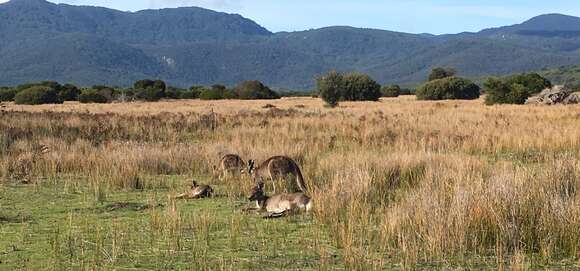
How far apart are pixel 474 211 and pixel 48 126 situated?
17372 mm

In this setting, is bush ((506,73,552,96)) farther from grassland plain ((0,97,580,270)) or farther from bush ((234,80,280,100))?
grassland plain ((0,97,580,270))

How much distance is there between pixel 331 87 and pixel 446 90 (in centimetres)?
1405

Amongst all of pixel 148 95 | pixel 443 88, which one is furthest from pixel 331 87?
pixel 148 95

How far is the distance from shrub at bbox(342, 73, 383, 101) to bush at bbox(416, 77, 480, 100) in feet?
14.6

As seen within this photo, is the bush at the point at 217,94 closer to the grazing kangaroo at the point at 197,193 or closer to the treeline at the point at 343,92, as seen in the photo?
the treeline at the point at 343,92

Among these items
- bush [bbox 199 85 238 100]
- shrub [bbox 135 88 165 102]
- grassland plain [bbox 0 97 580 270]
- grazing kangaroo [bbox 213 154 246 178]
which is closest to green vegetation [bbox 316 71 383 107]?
bush [bbox 199 85 238 100]

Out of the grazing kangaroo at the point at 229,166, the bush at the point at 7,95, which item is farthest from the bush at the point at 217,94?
the grazing kangaroo at the point at 229,166

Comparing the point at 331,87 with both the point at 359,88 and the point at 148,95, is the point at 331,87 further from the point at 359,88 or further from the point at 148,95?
the point at 148,95

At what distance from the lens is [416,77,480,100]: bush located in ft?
202

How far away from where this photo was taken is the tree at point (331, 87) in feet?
173

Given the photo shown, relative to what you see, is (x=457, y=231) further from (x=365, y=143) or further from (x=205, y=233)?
(x=365, y=143)

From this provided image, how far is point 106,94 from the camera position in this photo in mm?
63188

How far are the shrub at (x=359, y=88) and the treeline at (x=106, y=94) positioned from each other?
15.6 metres

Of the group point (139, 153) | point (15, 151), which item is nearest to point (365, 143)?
point (139, 153)
